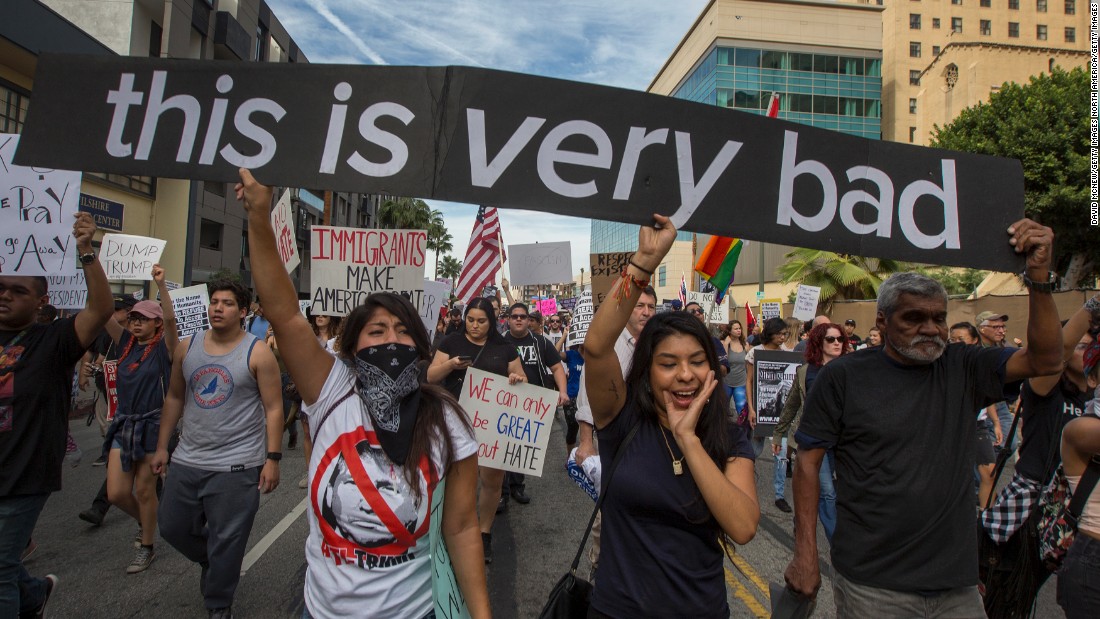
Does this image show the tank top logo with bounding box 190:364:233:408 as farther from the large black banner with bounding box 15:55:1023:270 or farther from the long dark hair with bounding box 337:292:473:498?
the long dark hair with bounding box 337:292:473:498

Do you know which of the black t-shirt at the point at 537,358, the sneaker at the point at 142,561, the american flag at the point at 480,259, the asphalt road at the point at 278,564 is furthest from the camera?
the american flag at the point at 480,259

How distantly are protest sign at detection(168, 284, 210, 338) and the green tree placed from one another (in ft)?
95.0

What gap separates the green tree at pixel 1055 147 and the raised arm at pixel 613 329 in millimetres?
29238

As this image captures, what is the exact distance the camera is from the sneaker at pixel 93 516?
5637 mm

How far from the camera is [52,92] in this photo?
2.55 meters

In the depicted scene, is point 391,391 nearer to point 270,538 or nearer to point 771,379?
point 270,538

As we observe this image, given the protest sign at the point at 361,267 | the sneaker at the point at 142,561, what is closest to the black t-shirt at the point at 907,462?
Answer: the protest sign at the point at 361,267

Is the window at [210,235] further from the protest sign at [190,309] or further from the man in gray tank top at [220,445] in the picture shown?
the man in gray tank top at [220,445]

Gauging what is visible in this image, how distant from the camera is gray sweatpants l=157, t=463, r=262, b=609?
11.9 feet

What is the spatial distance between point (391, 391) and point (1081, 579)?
2759mm

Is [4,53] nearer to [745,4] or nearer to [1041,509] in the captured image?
[1041,509]

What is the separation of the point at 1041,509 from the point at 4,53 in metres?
18.8

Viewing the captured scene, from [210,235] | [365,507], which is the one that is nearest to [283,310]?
[365,507]

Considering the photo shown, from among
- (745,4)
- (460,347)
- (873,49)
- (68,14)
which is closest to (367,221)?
(745,4)
